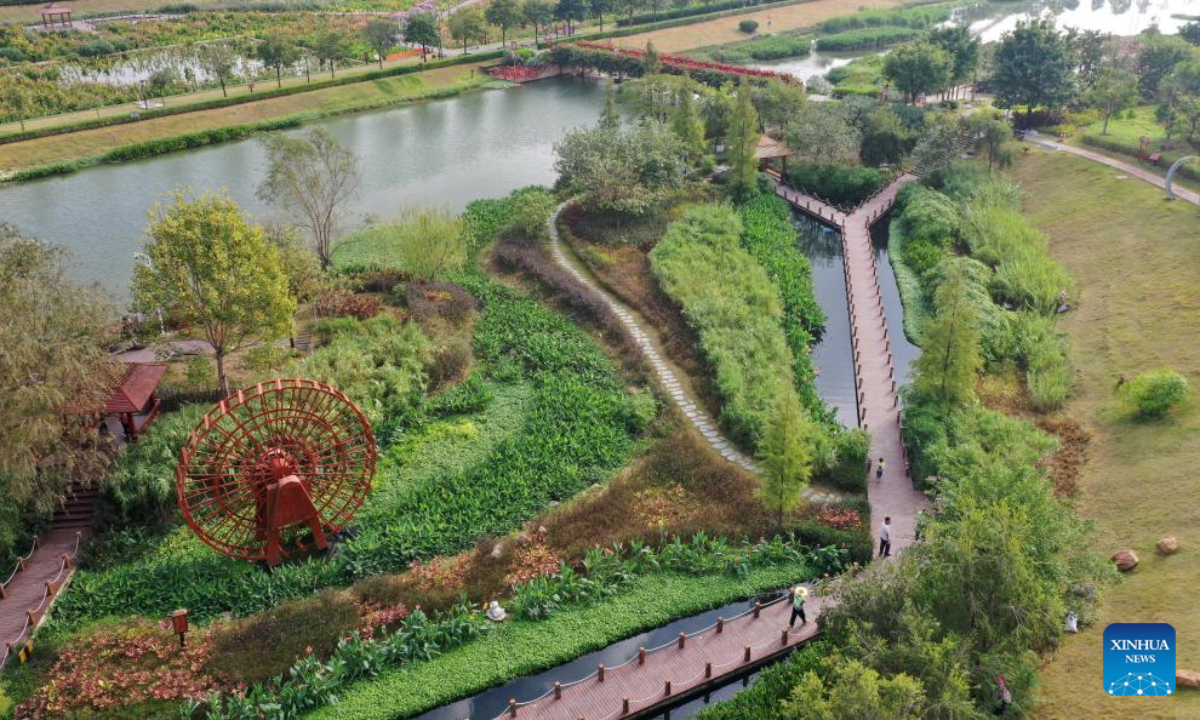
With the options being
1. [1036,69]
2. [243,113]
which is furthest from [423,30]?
[1036,69]

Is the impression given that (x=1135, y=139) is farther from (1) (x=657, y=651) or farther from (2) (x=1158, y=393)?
(1) (x=657, y=651)

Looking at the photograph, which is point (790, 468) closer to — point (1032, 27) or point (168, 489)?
point (168, 489)

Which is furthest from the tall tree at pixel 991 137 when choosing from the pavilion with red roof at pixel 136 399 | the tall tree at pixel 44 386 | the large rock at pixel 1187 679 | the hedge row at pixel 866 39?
the hedge row at pixel 866 39

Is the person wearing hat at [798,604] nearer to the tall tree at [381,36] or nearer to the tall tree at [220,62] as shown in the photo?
the tall tree at [220,62]

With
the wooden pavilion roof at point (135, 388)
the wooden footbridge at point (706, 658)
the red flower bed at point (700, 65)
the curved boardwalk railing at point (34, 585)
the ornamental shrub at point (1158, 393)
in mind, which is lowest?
the wooden footbridge at point (706, 658)

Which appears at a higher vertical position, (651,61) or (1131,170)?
(651,61)
